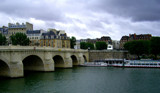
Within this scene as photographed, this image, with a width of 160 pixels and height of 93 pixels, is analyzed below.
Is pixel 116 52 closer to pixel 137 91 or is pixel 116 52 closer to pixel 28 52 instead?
pixel 28 52

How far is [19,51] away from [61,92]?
719 inches

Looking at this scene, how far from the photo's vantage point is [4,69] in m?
44.4

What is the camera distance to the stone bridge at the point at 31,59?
143 ft

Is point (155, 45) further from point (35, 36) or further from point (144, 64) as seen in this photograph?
point (35, 36)

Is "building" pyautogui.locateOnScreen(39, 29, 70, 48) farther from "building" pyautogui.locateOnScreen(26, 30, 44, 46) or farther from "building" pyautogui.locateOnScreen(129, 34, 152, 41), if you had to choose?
"building" pyautogui.locateOnScreen(129, 34, 152, 41)

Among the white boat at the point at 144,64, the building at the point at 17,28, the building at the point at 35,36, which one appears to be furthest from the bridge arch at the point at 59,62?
the building at the point at 17,28

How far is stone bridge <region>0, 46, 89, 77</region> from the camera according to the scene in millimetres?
43469

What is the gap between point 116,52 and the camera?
342 feet

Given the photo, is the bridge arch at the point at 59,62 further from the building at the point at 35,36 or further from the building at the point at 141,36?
the building at the point at 141,36

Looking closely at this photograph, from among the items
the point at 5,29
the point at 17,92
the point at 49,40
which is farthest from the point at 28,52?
the point at 5,29

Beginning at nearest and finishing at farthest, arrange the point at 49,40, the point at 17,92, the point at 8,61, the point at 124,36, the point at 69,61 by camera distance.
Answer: the point at 17,92 < the point at 8,61 < the point at 69,61 < the point at 49,40 < the point at 124,36

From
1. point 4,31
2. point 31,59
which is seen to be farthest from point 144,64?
point 4,31

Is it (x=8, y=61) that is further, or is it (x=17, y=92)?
(x=8, y=61)

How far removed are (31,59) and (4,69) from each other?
15.0m
